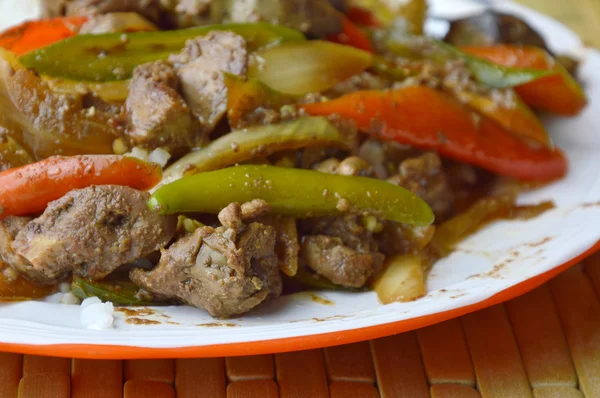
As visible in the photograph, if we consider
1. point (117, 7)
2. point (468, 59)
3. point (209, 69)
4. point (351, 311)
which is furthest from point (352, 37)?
point (351, 311)

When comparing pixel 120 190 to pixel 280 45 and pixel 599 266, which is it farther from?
pixel 599 266

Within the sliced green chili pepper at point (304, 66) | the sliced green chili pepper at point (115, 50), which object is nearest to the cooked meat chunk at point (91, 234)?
the sliced green chili pepper at point (115, 50)

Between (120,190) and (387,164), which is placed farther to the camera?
(387,164)

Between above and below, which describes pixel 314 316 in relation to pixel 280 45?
below

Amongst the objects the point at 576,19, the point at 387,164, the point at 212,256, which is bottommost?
the point at 576,19

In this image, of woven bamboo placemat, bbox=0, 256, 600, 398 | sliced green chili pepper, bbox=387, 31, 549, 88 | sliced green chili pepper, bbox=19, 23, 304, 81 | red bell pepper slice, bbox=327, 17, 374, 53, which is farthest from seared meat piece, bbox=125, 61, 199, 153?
Answer: sliced green chili pepper, bbox=387, 31, 549, 88

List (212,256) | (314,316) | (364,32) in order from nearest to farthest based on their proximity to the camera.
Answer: (212,256)
(314,316)
(364,32)

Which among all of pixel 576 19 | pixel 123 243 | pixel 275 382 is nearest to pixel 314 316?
pixel 275 382

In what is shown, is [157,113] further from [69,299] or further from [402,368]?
[402,368]
